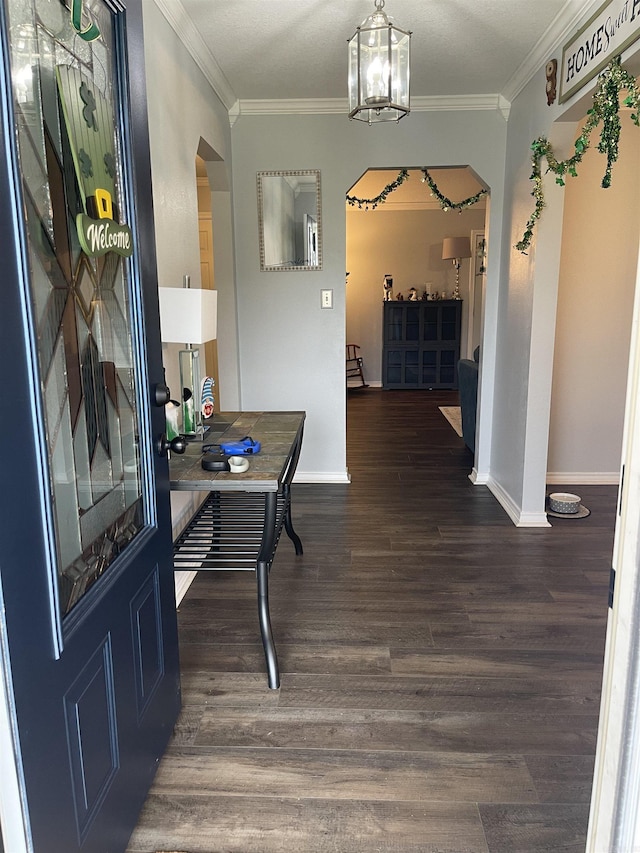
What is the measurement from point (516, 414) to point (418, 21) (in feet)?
7.12

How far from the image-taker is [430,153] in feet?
13.7

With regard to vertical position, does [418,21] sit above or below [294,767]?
above

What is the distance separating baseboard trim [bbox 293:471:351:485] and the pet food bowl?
142cm

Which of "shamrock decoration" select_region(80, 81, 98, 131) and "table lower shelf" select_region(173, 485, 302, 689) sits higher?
"shamrock decoration" select_region(80, 81, 98, 131)

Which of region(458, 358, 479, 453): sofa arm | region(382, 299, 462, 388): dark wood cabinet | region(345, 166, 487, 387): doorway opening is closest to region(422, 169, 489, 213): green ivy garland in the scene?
region(458, 358, 479, 453): sofa arm

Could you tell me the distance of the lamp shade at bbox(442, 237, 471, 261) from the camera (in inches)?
313

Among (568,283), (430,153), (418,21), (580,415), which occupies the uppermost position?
(418,21)

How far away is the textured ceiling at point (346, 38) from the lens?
271cm

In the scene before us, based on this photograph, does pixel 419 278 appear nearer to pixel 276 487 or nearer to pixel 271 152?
pixel 271 152

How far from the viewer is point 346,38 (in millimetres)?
3014

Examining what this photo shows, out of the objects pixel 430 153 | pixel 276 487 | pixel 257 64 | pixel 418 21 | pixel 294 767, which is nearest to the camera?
pixel 294 767

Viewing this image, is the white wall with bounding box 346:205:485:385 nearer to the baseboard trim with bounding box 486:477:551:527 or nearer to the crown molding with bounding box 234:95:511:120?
the crown molding with bounding box 234:95:511:120

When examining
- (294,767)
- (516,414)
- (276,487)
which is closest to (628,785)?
(294,767)

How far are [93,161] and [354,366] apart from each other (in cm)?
757
